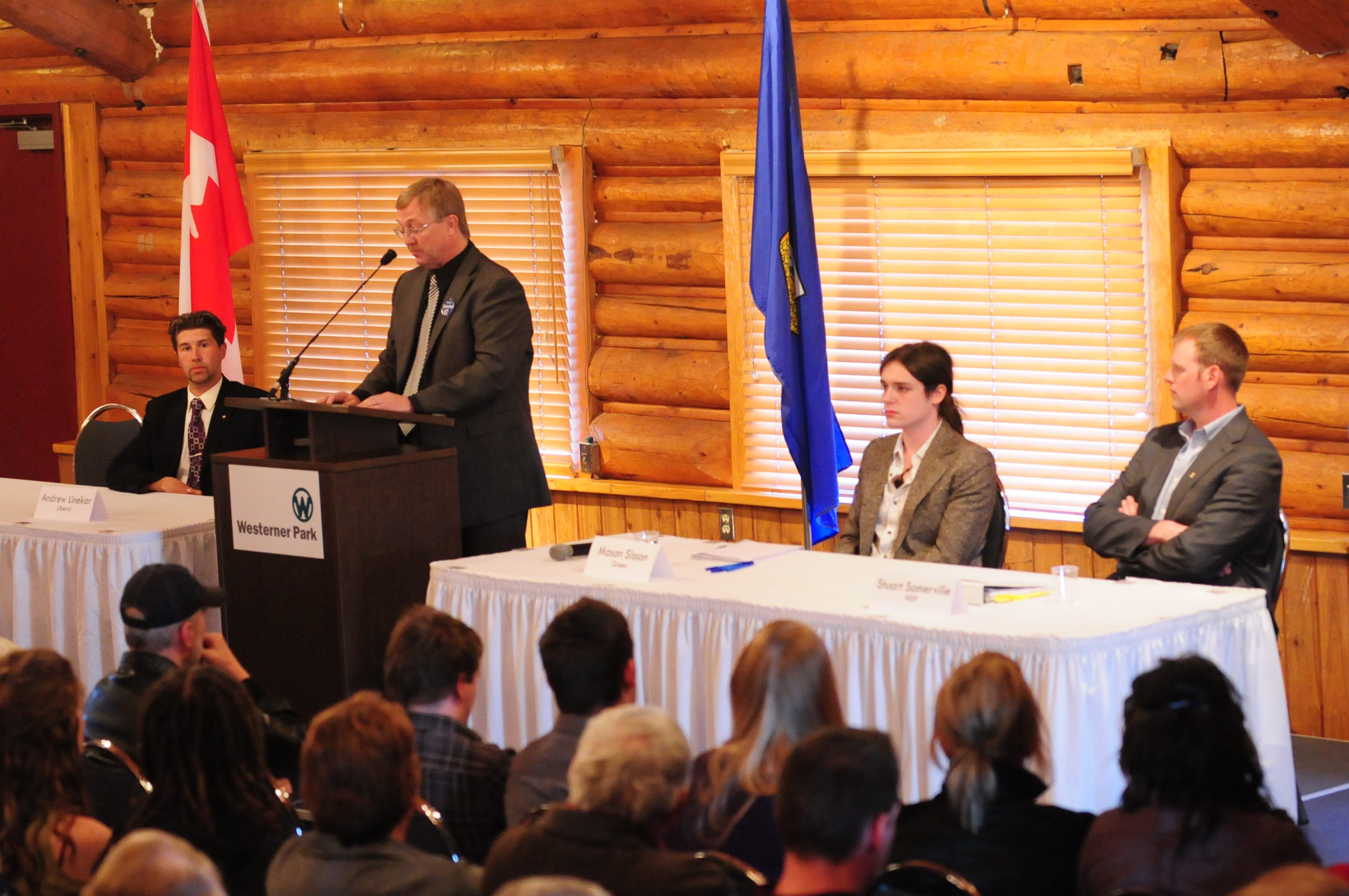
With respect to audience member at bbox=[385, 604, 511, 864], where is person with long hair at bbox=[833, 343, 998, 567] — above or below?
above

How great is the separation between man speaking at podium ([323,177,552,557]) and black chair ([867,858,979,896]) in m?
2.91

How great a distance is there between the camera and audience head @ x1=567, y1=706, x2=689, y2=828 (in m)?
2.35

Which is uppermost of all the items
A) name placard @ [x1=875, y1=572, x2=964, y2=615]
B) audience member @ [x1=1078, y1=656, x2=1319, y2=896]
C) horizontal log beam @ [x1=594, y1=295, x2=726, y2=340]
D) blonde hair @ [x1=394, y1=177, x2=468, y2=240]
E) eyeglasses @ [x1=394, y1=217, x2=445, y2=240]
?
blonde hair @ [x1=394, y1=177, x2=468, y2=240]

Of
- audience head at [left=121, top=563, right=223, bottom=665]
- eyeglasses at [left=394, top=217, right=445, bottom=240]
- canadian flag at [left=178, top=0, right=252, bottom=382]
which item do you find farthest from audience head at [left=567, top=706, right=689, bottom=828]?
canadian flag at [left=178, top=0, right=252, bottom=382]

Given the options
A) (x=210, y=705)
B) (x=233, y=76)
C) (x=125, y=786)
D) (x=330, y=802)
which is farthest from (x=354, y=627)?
(x=233, y=76)

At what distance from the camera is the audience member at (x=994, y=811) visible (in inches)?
96.3

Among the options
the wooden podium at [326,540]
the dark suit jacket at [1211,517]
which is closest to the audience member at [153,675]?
the wooden podium at [326,540]

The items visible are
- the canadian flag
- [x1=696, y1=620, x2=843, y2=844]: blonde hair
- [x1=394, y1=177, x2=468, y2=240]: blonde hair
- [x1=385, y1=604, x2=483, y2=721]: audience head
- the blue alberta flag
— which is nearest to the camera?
[x1=696, y1=620, x2=843, y2=844]: blonde hair

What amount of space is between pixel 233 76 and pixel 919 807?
6183 millimetres

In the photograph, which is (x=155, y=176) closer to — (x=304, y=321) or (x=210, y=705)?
(x=304, y=321)

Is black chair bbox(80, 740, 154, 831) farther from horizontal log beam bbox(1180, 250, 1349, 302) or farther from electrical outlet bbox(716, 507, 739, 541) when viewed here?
horizontal log beam bbox(1180, 250, 1349, 302)

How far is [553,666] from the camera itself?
9.87 feet

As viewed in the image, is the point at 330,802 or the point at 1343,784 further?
the point at 1343,784

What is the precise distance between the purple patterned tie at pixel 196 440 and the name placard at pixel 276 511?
1062 mm
